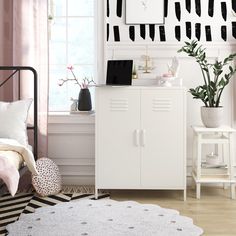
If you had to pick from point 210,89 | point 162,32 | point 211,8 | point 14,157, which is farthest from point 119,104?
point 211,8

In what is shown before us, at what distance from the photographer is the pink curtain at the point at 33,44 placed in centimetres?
431

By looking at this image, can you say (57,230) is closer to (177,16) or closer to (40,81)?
(40,81)

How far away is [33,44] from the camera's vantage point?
14.3 feet

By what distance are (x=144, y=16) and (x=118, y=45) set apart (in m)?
0.35

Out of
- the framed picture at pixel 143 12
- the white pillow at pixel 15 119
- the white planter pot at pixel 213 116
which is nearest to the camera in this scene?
the white pillow at pixel 15 119

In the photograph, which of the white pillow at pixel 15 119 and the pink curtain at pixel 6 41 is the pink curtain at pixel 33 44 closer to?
the pink curtain at pixel 6 41

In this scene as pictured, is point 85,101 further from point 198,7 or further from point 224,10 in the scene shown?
point 224,10

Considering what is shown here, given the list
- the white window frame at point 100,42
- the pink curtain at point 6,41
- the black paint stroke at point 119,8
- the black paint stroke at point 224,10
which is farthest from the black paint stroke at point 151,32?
the pink curtain at point 6,41

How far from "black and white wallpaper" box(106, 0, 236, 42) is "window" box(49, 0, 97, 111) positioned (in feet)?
1.24

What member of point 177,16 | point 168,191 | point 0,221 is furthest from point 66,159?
point 177,16

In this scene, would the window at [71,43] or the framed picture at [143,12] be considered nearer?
the framed picture at [143,12]

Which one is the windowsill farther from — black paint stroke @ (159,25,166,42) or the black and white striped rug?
A: black paint stroke @ (159,25,166,42)

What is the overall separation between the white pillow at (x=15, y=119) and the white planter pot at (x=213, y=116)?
4.88 feet

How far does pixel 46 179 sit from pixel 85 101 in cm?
87
